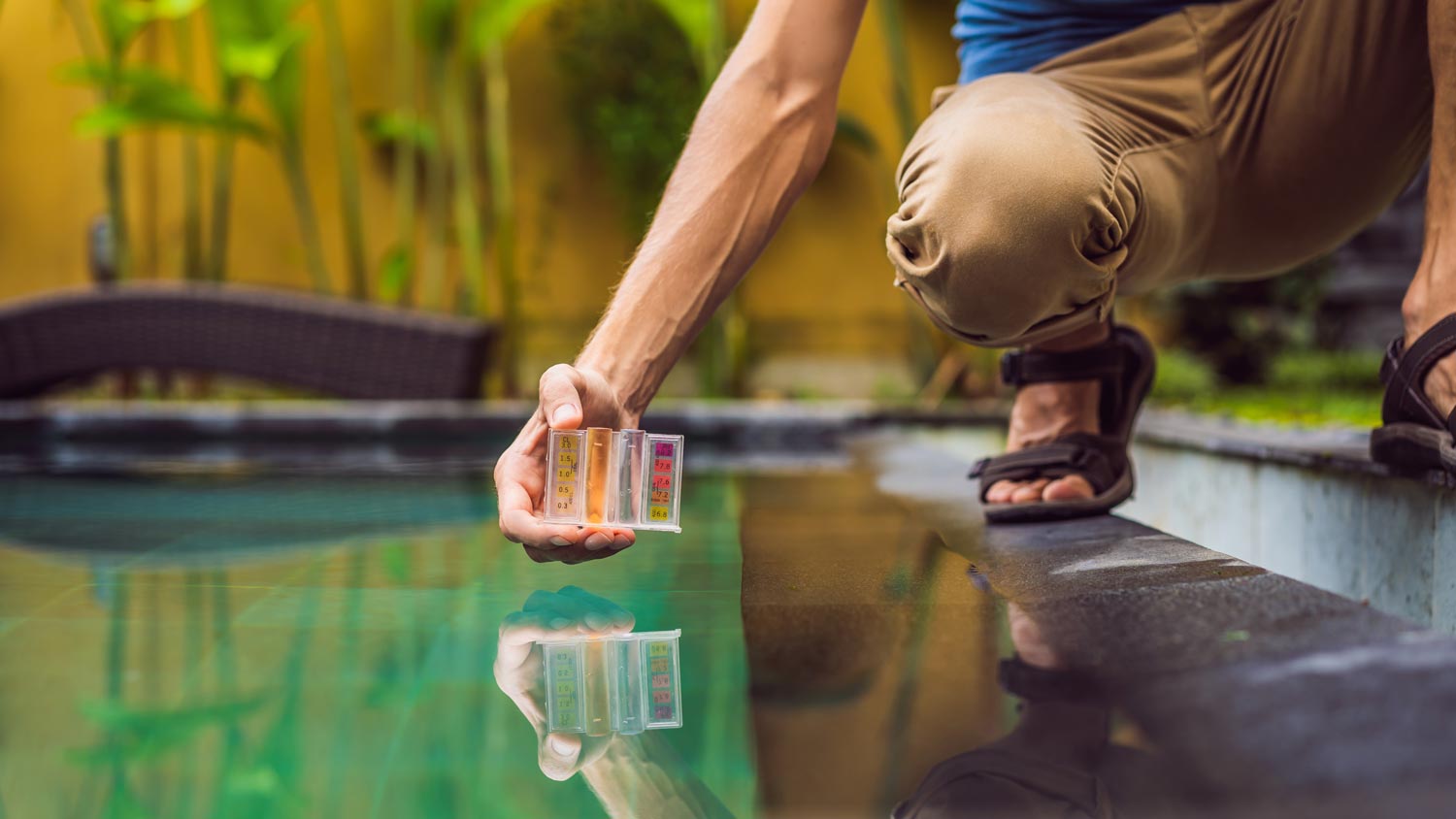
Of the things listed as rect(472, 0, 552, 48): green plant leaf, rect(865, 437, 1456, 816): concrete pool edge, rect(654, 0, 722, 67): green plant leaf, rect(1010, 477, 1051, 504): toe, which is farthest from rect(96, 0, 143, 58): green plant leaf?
rect(865, 437, 1456, 816): concrete pool edge

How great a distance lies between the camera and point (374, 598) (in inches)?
31.0

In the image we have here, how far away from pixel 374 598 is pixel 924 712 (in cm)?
44

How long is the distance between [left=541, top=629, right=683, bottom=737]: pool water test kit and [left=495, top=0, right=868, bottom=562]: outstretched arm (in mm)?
154

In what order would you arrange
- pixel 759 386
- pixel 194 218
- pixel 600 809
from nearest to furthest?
pixel 600 809 < pixel 194 218 < pixel 759 386

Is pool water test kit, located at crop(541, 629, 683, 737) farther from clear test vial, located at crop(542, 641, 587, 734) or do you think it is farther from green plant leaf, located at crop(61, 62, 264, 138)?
green plant leaf, located at crop(61, 62, 264, 138)

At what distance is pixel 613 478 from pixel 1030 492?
0.47 m

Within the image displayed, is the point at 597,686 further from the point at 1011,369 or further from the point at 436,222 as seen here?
the point at 436,222

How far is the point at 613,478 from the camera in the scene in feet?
2.35

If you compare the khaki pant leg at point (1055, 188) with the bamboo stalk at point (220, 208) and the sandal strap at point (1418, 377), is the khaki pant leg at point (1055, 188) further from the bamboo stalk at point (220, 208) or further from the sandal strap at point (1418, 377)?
the bamboo stalk at point (220, 208)

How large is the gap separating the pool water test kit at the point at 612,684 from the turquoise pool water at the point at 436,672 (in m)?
0.01

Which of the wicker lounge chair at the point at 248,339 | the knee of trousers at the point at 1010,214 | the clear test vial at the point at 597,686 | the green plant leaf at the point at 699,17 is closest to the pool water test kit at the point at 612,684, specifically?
the clear test vial at the point at 597,686

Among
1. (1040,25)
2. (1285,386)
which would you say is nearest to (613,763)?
(1040,25)

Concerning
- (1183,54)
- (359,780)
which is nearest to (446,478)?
(1183,54)

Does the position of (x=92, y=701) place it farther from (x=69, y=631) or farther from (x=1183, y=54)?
(x=1183, y=54)
